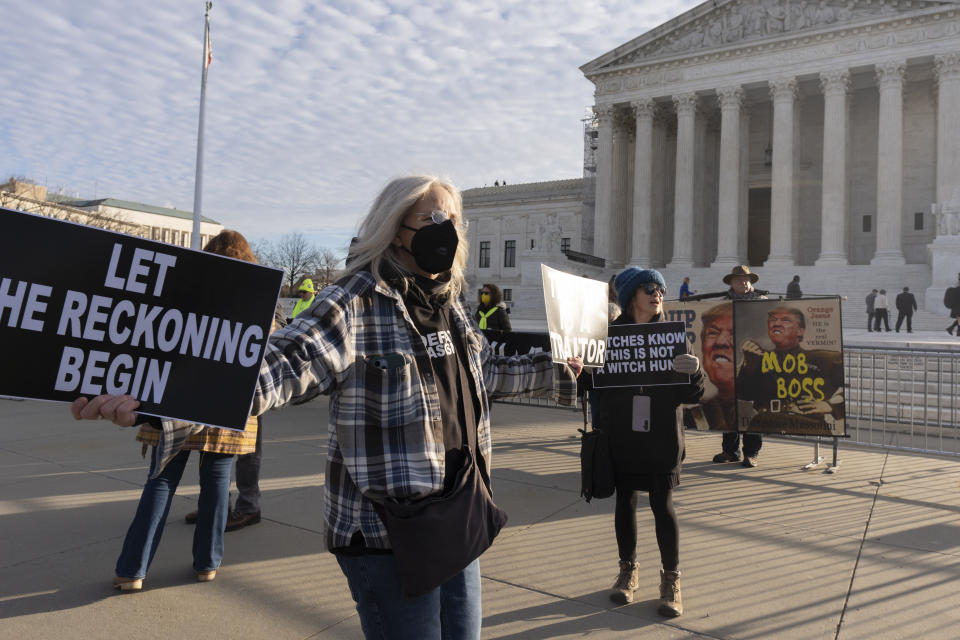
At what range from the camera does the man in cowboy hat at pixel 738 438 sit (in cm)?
718

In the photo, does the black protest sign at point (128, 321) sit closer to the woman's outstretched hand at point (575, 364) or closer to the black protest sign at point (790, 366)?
the woman's outstretched hand at point (575, 364)

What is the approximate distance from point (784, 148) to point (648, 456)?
36.5 meters

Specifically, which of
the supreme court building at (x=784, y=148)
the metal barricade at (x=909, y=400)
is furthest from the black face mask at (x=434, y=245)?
the supreme court building at (x=784, y=148)

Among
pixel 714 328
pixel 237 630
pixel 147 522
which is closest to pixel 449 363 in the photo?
pixel 237 630

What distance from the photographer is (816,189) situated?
38750 millimetres

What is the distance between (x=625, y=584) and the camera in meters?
3.74

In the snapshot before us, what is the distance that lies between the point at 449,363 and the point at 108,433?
7.90 metres

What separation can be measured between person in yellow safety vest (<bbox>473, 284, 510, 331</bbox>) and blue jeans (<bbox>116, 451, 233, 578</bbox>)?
17.5 feet

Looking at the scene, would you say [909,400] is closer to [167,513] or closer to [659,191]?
[167,513]

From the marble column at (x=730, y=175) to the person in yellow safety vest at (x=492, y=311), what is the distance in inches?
1188

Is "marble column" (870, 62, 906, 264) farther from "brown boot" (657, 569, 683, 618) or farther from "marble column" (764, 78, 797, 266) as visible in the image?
"brown boot" (657, 569, 683, 618)

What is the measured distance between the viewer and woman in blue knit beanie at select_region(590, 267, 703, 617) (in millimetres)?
3648

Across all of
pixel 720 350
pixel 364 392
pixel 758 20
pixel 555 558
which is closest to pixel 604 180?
pixel 758 20

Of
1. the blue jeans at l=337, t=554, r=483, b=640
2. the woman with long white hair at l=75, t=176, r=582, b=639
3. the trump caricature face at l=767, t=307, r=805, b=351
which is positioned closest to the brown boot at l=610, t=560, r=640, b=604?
the woman with long white hair at l=75, t=176, r=582, b=639
